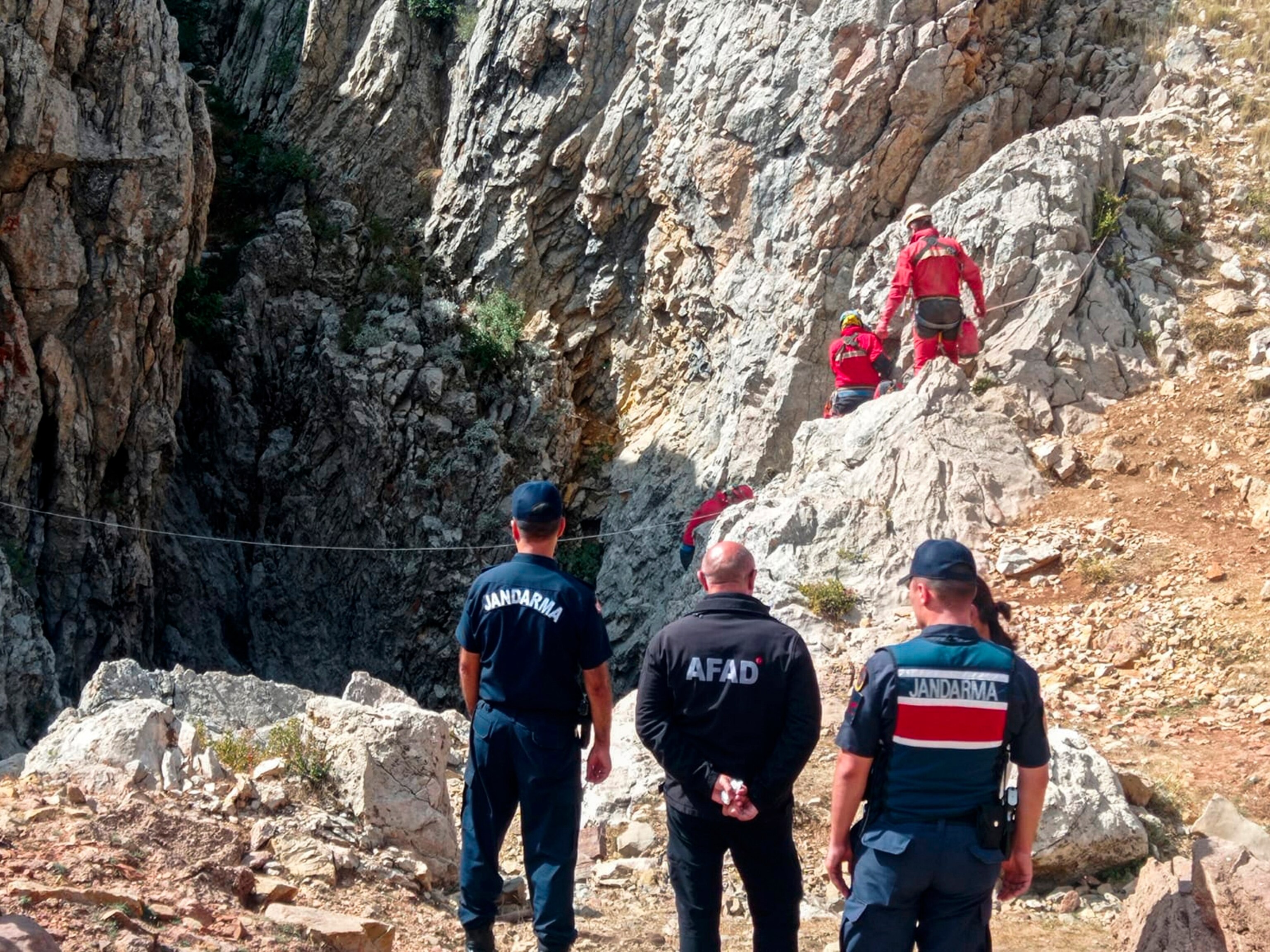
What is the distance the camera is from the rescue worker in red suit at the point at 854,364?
40.0ft

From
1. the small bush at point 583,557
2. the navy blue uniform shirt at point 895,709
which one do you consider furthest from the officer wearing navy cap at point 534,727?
the small bush at point 583,557

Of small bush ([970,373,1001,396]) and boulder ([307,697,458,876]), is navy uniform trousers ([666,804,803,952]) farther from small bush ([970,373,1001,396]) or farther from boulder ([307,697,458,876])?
small bush ([970,373,1001,396])

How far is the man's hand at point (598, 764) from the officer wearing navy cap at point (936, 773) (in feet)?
3.57

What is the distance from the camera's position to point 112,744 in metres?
5.91

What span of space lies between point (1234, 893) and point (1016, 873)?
91 cm

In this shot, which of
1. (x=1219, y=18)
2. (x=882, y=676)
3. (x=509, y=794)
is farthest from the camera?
(x=1219, y=18)

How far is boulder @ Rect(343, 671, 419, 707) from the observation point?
8.46 meters

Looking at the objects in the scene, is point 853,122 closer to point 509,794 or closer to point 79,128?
point 79,128

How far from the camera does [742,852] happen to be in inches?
153

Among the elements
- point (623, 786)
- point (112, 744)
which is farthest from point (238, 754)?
point (623, 786)

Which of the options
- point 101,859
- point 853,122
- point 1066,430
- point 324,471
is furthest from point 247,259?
point 101,859

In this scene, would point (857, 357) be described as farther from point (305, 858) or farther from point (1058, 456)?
point (305, 858)

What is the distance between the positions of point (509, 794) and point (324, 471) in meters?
15.8

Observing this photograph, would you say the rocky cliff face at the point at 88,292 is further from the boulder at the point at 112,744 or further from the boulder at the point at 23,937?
the boulder at the point at 23,937
